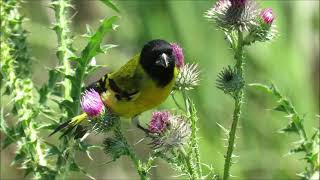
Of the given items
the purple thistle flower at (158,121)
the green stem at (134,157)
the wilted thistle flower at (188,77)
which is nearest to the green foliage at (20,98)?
the green stem at (134,157)

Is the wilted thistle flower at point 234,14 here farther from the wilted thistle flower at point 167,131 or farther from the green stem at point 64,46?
the green stem at point 64,46

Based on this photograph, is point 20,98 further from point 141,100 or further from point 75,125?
point 141,100

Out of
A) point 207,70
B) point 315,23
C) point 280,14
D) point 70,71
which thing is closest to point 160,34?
point 207,70

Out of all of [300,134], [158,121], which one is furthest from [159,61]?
[300,134]

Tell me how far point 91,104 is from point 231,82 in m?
0.68

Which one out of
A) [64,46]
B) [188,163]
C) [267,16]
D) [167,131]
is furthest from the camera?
[64,46]

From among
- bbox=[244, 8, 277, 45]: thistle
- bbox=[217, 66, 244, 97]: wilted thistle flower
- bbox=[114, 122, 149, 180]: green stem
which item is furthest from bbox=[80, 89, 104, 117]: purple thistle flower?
bbox=[244, 8, 277, 45]: thistle

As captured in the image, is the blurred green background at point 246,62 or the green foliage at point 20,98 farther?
the blurred green background at point 246,62

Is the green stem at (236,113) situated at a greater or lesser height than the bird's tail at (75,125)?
greater

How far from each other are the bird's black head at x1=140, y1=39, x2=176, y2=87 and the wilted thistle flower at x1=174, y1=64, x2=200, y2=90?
0.11 metres

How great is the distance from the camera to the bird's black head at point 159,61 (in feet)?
11.0

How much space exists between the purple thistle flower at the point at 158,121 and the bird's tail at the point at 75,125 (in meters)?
0.42

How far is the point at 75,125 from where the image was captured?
353 centimetres

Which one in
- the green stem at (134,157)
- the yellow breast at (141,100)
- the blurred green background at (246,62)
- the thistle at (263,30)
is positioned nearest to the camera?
the green stem at (134,157)
